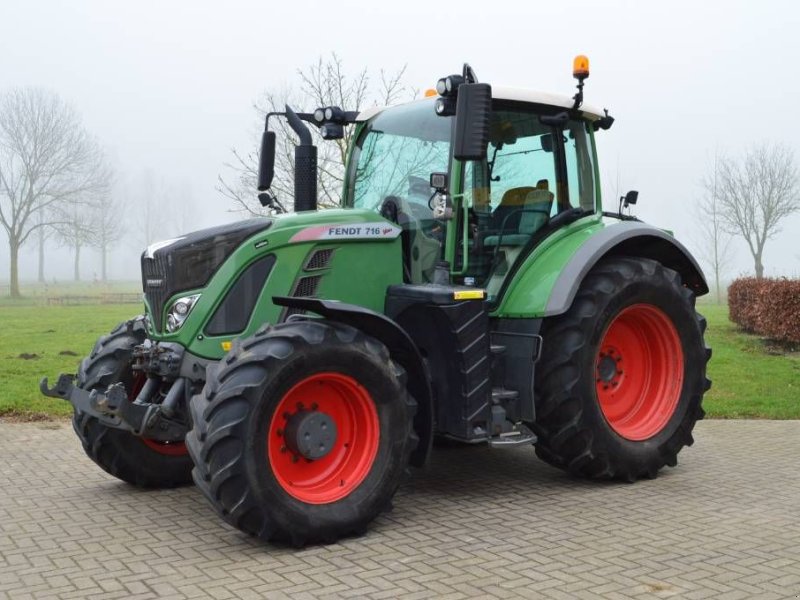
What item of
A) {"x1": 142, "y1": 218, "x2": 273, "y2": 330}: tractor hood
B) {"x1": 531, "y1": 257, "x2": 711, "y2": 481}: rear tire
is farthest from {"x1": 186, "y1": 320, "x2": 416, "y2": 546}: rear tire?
{"x1": 531, "y1": 257, "x2": 711, "y2": 481}: rear tire

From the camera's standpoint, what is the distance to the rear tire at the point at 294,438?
4816 millimetres

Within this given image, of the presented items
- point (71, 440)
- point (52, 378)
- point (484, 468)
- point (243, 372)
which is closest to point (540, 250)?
point (484, 468)

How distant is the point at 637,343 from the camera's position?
7.05 metres

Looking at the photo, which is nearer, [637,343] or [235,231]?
[235,231]

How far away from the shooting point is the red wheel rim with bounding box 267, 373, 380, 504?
17.0ft

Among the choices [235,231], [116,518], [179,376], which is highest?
[235,231]

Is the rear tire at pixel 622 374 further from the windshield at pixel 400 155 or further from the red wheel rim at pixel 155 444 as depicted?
the red wheel rim at pixel 155 444

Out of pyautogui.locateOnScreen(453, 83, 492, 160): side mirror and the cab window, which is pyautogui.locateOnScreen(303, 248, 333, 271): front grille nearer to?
the cab window

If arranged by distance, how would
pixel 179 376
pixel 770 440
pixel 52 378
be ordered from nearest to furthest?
pixel 179 376, pixel 770 440, pixel 52 378

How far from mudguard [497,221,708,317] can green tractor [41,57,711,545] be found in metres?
0.02

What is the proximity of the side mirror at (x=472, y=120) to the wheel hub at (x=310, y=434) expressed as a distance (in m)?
1.77

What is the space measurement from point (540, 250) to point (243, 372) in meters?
2.56

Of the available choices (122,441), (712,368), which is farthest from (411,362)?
(712,368)

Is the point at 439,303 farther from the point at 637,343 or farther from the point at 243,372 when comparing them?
the point at 637,343
